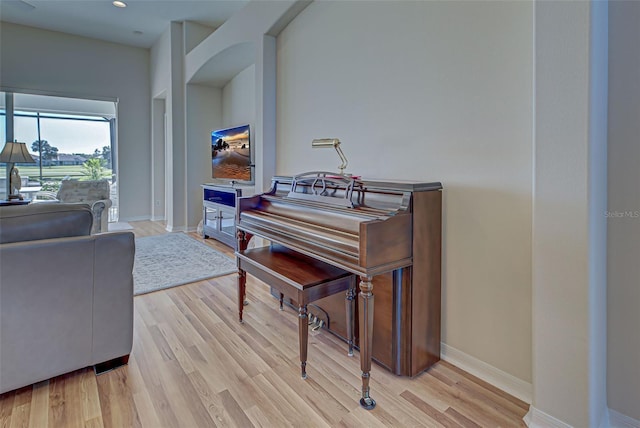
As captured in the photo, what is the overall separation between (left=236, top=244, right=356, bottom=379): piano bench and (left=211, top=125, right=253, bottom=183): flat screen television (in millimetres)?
2565

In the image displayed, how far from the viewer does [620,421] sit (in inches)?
56.8

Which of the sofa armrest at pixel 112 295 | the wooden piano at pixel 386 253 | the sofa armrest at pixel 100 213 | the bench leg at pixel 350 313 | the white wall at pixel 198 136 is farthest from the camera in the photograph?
the white wall at pixel 198 136

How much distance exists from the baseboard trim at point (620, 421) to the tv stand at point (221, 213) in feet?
12.4

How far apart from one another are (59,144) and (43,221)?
5.90 metres

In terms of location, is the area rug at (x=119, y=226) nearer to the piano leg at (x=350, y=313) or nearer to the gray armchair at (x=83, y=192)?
the gray armchair at (x=83, y=192)

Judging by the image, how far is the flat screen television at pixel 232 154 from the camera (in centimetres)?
470

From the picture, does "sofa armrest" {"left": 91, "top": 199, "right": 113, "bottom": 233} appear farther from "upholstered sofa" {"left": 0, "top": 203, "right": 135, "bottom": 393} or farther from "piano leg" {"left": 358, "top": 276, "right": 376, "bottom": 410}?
"piano leg" {"left": 358, "top": 276, "right": 376, "bottom": 410}

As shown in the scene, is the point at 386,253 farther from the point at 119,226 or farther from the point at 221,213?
the point at 119,226

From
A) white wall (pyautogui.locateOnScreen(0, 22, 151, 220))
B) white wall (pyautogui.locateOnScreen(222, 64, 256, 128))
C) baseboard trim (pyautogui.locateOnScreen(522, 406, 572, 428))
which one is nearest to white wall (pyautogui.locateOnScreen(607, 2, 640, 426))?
baseboard trim (pyautogui.locateOnScreen(522, 406, 572, 428))

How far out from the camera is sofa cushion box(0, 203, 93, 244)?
161 centimetres

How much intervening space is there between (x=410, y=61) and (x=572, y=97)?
109cm

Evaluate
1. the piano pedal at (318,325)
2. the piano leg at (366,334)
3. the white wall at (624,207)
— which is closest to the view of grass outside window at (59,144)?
the piano pedal at (318,325)

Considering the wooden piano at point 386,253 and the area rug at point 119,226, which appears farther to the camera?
the area rug at point 119,226

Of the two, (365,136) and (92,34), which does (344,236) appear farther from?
(92,34)
